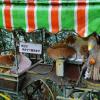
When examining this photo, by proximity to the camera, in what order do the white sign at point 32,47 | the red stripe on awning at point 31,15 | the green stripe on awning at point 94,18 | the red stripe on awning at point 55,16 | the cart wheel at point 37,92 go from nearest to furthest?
1. the green stripe on awning at point 94,18
2. the red stripe on awning at point 55,16
3. the red stripe on awning at point 31,15
4. the white sign at point 32,47
5. the cart wheel at point 37,92

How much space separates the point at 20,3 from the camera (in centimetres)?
326

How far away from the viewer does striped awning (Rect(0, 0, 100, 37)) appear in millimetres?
2969

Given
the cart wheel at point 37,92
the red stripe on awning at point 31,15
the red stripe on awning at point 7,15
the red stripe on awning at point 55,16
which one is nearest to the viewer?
the red stripe on awning at point 55,16

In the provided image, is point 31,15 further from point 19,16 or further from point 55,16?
point 55,16

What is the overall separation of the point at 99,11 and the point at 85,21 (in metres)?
0.17

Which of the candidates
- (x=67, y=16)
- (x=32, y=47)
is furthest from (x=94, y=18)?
(x=32, y=47)

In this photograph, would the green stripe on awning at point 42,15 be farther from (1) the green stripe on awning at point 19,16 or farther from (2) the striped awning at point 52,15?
(1) the green stripe on awning at point 19,16

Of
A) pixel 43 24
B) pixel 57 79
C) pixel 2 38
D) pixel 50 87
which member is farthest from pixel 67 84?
pixel 2 38

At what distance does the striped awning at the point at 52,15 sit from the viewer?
9.74 feet

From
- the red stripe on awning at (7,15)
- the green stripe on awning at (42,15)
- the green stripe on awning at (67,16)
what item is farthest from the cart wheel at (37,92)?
the green stripe on awning at (67,16)

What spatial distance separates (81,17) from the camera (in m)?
2.99

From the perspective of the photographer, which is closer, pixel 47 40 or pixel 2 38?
pixel 47 40

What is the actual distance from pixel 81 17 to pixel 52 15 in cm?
29

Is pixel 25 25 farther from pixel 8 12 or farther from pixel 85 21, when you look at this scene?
pixel 85 21
